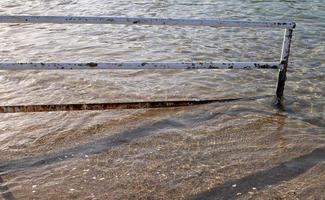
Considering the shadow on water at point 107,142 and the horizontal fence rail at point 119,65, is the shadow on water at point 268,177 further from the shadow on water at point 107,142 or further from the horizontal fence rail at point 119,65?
the horizontal fence rail at point 119,65

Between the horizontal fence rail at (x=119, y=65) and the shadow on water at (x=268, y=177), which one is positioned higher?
the horizontal fence rail at (x=119, y=65)

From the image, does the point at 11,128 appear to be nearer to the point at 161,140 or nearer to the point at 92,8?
the point at 161,140

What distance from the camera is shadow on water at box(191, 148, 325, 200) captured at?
294 centimetres

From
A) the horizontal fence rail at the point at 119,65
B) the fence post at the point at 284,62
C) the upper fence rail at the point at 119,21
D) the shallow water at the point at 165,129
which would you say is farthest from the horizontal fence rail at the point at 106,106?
the upper fence rail at the point at 119,21

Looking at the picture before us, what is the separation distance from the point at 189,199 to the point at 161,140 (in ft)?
3.11

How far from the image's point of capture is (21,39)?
24.8 feet

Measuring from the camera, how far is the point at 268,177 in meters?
3.15

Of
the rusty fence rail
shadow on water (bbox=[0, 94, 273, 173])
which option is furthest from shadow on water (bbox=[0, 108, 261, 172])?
the rusty fence rail

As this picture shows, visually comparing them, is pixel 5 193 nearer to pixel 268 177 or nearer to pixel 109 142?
pixel 109 142

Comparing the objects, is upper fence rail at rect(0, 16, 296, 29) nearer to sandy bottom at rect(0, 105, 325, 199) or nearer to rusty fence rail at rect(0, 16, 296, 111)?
rusty fence rail at rect(0, 16, 296, 111)

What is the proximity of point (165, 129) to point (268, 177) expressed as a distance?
1.19m

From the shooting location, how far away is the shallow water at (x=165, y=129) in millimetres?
3049

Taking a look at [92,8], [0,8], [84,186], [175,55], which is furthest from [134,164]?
[0,8]

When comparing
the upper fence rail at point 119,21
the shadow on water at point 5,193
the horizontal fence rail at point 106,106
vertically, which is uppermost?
the upper fence rail at point 119,21
